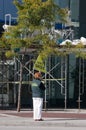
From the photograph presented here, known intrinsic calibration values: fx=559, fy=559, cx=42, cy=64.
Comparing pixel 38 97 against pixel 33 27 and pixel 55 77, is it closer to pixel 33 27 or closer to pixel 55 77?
pixel 33 27

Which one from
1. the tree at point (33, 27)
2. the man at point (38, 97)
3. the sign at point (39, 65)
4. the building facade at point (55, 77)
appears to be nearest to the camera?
the man at point (38, 97)

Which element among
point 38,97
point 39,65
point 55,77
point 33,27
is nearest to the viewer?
point 38,97

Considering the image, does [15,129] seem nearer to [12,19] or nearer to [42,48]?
[42,48]

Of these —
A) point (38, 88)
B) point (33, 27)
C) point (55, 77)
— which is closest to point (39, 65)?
point (33, 27)

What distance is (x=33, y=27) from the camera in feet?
83.1

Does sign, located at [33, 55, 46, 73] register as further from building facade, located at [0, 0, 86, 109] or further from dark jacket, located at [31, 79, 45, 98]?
dark jacket, located at [31, 79, 45, 98]

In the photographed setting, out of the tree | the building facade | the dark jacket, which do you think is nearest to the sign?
the tree

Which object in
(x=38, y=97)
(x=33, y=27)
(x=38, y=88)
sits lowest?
(x=38, y=97)

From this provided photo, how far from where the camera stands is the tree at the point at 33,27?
25219 mm

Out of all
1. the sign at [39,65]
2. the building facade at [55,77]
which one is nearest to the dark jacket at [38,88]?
the sign at [39,65]

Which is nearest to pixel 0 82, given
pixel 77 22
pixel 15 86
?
pixel 15 86

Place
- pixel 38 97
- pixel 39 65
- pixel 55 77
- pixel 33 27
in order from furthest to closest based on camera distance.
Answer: pixel 55 77 → pixel 39 65 → pixel 33 27 → pixel 38 97

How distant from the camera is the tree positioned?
82.7 feet

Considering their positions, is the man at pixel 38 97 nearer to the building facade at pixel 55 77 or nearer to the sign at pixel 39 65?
the sign at pixel 39 65
